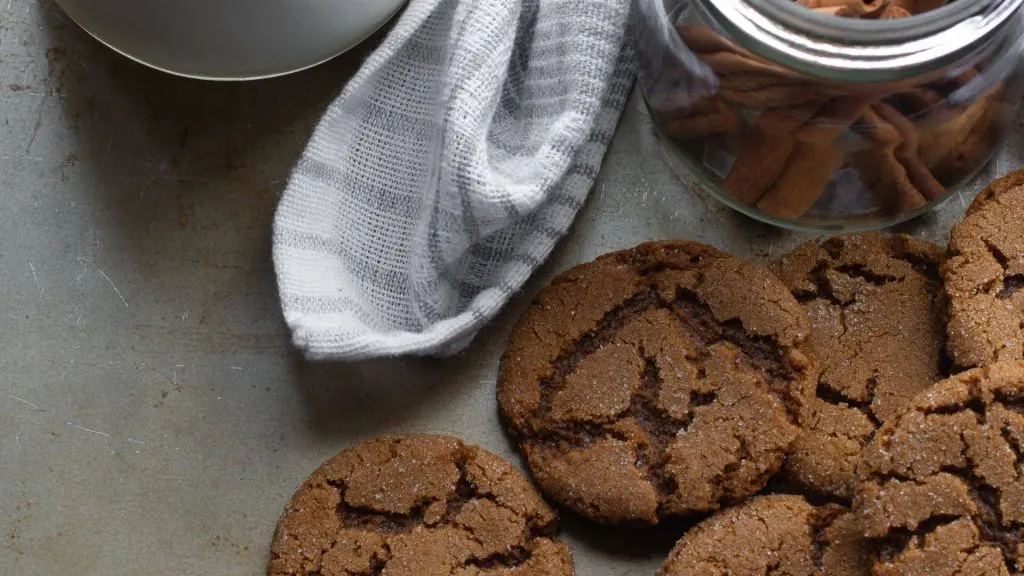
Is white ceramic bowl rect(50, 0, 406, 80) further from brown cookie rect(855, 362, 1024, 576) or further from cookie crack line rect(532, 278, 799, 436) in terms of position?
brown cookie rect(855, 362, 1024, 576)

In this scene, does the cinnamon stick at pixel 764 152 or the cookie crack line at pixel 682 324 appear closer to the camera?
the cinnamon stick at pixel 764 152

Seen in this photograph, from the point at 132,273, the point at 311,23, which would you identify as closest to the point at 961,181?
the point at 311,23

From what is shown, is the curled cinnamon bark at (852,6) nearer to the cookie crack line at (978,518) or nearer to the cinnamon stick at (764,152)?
the cinnamon stick at (764,152)

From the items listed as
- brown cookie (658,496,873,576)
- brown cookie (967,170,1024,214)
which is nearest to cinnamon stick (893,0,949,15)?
brown cookie (967,170,1024,214)

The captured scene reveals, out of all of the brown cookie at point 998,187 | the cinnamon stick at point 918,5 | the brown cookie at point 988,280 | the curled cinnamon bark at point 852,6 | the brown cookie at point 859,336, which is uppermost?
the cinnamon stick at point 918,5

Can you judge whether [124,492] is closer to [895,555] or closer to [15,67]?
[15,67]

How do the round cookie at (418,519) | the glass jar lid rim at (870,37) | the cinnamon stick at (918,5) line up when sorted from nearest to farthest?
the glass jar lid rim at (870,37)
the cinnamon stick at (918,5)
the round cookie at (418,519)

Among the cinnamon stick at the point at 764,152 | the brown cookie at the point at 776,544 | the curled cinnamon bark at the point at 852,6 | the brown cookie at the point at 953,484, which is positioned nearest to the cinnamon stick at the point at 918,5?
the curled cinnamon bark at the point at 852,6
